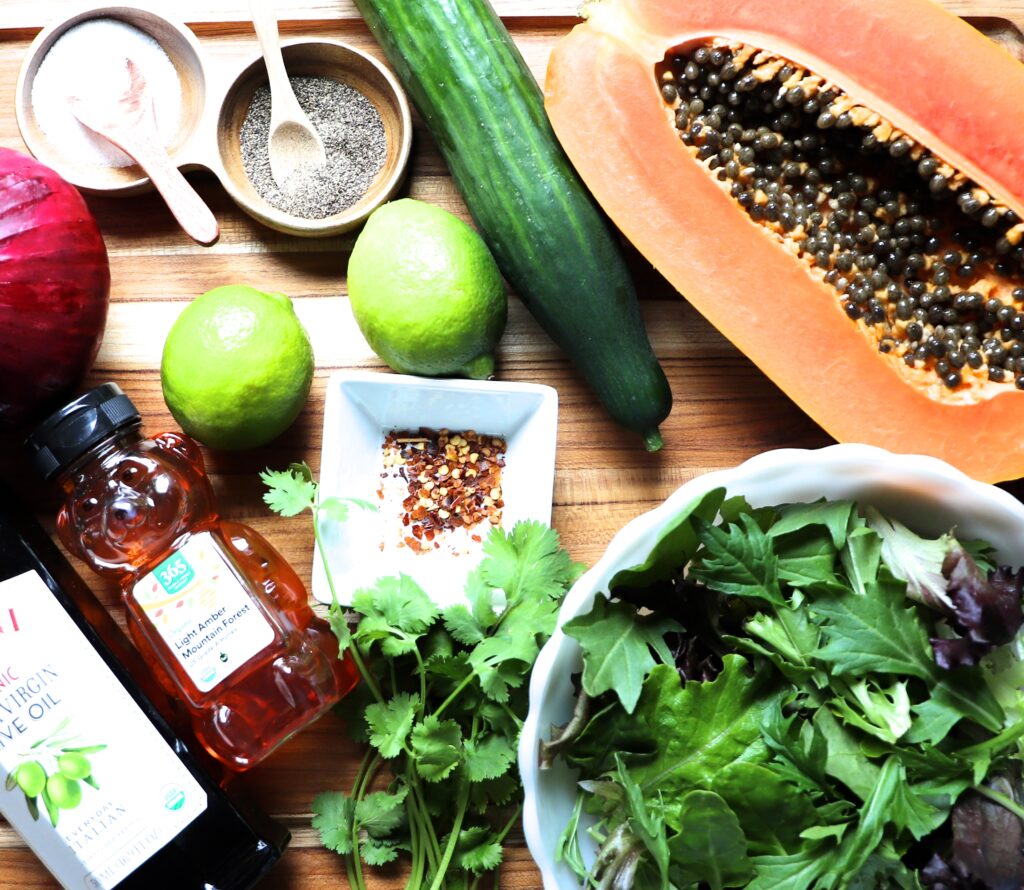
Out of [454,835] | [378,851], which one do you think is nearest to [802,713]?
[454,835]

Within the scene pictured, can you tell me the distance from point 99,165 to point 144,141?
0.23ft

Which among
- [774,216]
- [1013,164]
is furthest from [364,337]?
[1013,164]

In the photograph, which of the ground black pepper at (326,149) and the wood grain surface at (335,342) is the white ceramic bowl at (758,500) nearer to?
the wood grain surface at (335,342)

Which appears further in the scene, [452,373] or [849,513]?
[452,373]

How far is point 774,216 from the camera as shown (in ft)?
3.39

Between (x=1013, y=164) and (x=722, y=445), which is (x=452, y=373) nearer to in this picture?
(x=722, y=445)

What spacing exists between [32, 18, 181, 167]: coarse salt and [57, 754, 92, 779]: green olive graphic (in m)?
0.67

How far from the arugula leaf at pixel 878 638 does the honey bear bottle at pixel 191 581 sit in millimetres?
537

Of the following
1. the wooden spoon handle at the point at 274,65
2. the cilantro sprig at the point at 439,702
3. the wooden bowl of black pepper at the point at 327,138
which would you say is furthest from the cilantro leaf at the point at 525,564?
the wooden spoon handle at the point at 274,65

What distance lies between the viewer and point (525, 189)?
1085 mm

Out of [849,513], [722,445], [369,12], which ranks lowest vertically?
[722,445]

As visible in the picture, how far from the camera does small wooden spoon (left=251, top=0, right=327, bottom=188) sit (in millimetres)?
1127

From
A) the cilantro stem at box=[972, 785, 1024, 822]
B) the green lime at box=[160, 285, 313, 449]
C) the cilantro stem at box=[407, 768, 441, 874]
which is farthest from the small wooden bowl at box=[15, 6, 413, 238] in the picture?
the cilantro stem at box=[972, 785, 1024, 822]

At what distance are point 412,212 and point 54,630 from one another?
0.57 m
